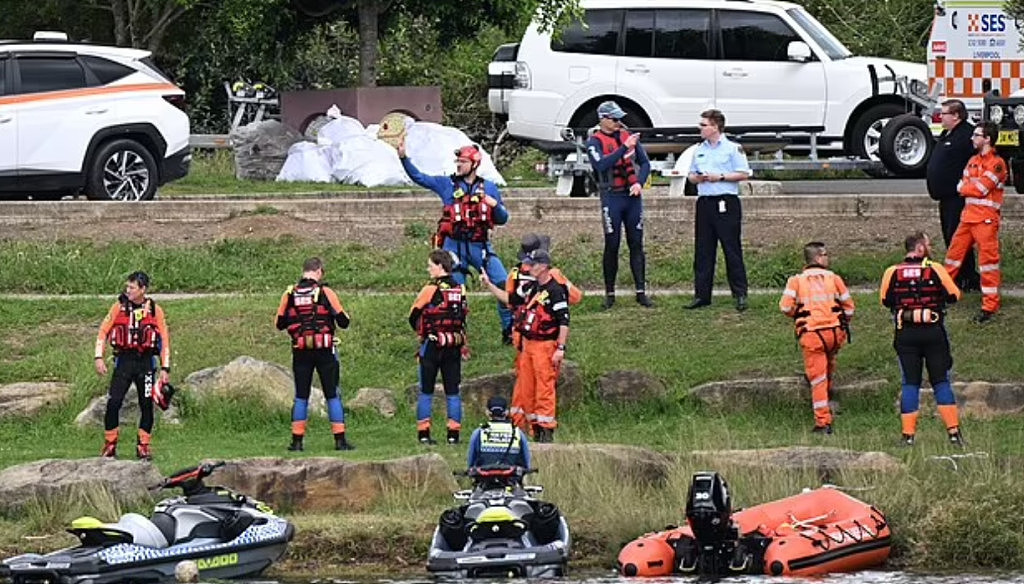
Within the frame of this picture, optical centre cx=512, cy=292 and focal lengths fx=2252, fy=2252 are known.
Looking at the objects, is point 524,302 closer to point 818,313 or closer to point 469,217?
point 469,217

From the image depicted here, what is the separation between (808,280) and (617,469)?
250cm

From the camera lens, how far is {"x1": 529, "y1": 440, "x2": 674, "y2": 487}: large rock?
1692 cm

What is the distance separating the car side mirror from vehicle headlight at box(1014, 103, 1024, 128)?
5501mm

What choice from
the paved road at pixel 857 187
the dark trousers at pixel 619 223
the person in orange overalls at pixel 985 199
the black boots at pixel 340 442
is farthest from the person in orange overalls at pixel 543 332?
the paved road at pixel 857 187

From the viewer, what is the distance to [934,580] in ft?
50.7

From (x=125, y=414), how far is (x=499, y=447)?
493 cm

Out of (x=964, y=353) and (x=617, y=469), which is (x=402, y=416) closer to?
(x=617, y=469)

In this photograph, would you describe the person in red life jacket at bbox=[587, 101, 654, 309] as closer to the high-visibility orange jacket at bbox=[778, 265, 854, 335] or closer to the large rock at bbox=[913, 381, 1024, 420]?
the high-visibility orange jacket at bbox=[778, 265, 854, 335]

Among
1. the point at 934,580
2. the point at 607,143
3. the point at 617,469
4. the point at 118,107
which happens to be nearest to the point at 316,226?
the point at 118,107

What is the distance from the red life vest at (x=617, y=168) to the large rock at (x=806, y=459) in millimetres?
4053

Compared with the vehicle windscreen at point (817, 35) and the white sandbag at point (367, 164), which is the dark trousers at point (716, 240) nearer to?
the vehicle windscreen at point (817, 35)

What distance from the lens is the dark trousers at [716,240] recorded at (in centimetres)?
2084

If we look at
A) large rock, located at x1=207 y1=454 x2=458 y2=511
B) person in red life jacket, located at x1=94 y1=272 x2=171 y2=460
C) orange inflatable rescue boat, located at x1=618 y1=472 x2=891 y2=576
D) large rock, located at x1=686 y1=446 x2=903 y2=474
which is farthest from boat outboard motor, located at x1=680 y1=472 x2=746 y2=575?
person in red life jacket, located at x1=94 y1=272 x2=171 y2=460

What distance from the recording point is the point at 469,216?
19.8 m
